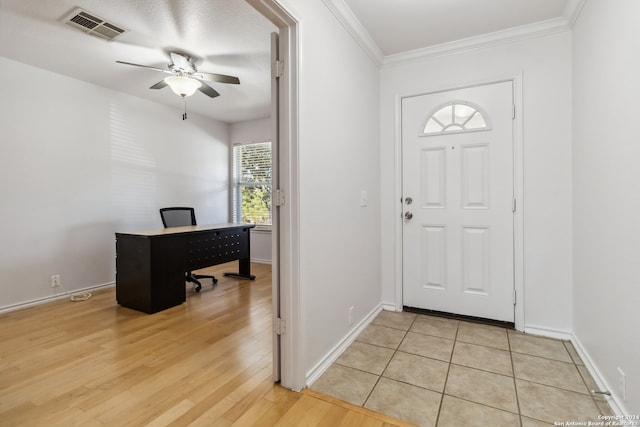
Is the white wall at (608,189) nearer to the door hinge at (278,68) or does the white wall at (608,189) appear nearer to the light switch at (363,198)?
the light switch at (363,198)

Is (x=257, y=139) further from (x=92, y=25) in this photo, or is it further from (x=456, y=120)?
(x=456, y=120)

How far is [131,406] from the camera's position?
1.58 meters

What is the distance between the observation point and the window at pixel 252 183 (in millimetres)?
5414

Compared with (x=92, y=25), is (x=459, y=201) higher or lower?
lower

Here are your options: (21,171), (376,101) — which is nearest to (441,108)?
(376,101)

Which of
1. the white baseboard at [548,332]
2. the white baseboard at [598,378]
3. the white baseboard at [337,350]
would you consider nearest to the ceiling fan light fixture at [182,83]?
the white baseboard at [337,350]

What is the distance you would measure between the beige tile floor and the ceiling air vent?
3095mm

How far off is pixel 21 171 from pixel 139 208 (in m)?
1.28

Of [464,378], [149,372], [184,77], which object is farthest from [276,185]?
[184,77]

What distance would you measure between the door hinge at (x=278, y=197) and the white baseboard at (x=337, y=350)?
3.31 feet

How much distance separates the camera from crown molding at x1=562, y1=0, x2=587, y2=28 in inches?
78.8

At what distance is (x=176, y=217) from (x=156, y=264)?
3.95ft

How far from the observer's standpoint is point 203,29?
2545 millimetres

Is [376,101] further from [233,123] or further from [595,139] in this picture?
[233,123]
